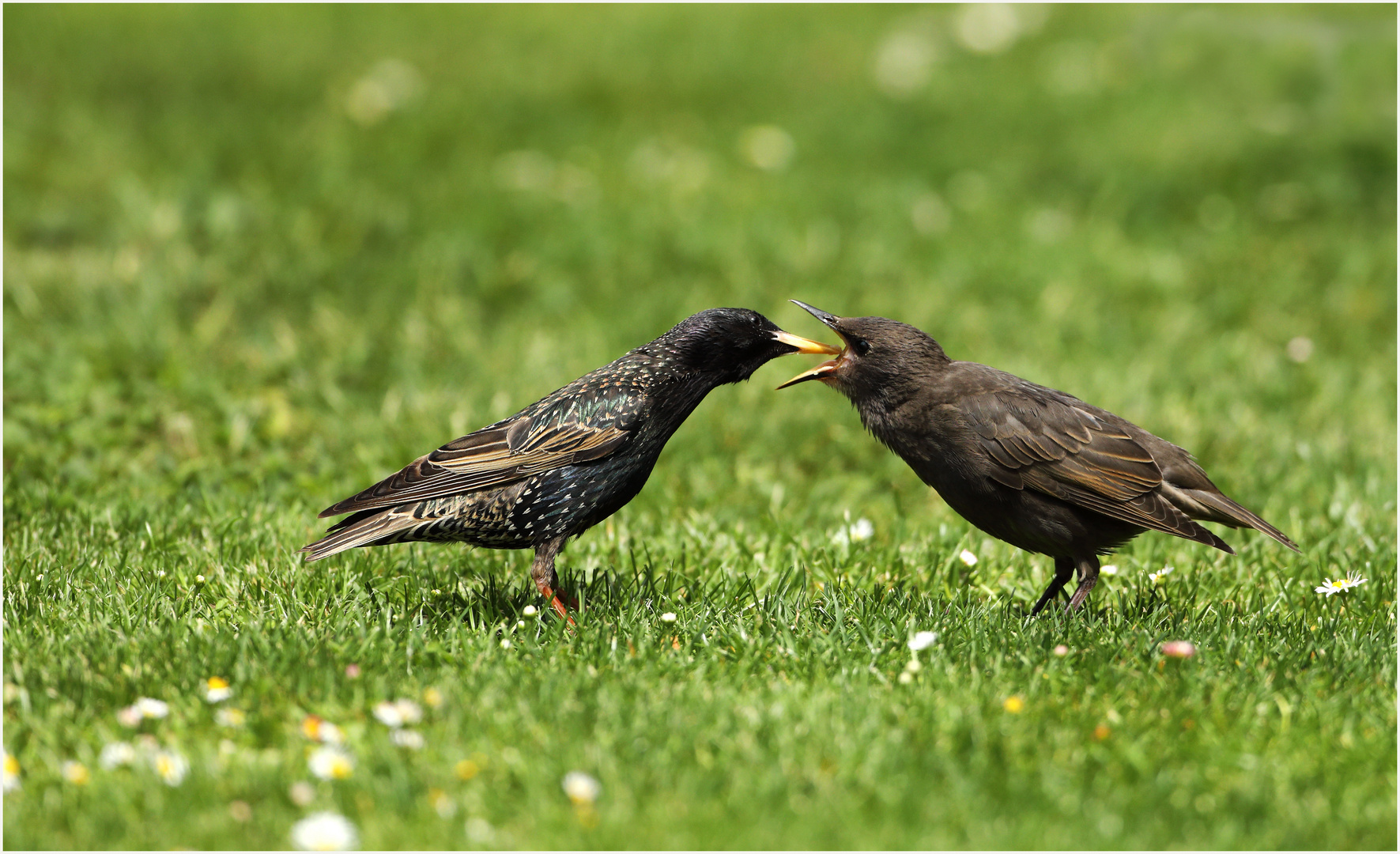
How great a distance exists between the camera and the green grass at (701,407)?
3.43 metres

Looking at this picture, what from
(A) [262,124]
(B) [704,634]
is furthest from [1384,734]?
(A) [262,124]

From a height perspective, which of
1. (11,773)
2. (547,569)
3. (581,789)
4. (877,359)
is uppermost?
(877,359)

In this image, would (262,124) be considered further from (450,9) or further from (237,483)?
(237,483)

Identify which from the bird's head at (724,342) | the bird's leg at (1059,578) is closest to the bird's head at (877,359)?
the bird's head at (724,342)

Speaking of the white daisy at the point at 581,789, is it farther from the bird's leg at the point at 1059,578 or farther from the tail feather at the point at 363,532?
the bird's leg at the point at 1059,578

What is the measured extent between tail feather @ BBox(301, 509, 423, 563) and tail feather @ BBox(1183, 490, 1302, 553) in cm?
291

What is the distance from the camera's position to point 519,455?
4.85 metres

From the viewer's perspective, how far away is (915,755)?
137 inches

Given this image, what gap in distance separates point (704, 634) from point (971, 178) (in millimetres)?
7211

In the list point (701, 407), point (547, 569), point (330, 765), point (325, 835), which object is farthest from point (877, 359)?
point (325, 835)

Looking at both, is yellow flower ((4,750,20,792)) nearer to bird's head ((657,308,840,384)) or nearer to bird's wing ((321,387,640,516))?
bird's wing ((321,387,640,516))

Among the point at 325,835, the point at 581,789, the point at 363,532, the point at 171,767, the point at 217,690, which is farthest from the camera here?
→ the point at 363,532

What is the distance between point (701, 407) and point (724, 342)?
2.27m

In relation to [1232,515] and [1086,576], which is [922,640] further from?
[1232,515]
